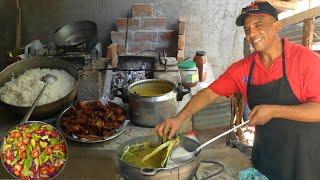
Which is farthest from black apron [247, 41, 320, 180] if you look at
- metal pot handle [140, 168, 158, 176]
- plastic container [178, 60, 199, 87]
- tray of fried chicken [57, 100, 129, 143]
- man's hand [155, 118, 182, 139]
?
plastic container [178, 60, 199, 87]

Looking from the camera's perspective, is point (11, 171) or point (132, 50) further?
point (132, 50)

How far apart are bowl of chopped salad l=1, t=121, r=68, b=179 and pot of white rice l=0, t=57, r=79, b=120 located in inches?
36.1

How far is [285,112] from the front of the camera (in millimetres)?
2830

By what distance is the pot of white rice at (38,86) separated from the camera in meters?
4.16

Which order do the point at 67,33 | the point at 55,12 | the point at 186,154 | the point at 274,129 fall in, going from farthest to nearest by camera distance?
the point at 55,12, the point at 67,33, the point at 274,129, the point at 186,154

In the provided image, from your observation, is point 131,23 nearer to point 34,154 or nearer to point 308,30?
point 308,30

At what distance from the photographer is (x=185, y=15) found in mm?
6062

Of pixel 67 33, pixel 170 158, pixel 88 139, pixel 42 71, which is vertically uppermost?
pixel 67 33

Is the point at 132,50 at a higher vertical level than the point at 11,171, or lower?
higher

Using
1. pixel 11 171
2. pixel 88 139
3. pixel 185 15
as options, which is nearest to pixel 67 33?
pixel 185 15

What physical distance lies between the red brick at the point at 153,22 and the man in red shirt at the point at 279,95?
8.81 ft

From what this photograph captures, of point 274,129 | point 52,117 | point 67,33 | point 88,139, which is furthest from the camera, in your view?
point 67,33

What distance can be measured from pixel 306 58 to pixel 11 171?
2.50 metres

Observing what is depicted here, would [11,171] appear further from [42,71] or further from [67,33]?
[67,33]
